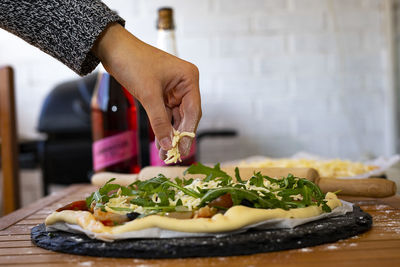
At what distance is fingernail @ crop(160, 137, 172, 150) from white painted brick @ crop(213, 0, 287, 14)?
201cm

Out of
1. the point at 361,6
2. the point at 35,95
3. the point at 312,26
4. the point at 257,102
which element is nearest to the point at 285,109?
the point at 257,102

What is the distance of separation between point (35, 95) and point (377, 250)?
2534 mm

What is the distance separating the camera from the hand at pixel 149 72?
78 cm

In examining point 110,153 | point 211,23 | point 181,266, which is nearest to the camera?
point 181,266

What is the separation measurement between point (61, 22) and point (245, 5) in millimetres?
2071

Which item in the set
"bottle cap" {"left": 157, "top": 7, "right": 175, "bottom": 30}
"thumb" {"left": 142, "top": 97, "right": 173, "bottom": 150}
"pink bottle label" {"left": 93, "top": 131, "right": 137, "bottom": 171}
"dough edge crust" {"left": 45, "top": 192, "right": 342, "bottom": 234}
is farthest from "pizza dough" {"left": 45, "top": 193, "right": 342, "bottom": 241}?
"bottle cap" {"left": 157, "top": 7, "right": 175, "bottom": 30}

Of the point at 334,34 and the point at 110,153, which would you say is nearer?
the point at 110,153

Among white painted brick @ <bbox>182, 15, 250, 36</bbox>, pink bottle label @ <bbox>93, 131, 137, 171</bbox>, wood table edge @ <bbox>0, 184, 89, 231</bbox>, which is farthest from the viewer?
white painted brick @ <bbox>182, 15, 250, 36</bbox>

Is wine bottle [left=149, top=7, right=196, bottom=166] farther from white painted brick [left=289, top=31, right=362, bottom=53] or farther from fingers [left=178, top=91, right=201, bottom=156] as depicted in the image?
white painted brick [left=289, top=31, right=362, bottom=53]

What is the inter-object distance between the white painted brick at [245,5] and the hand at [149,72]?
1.97 meters

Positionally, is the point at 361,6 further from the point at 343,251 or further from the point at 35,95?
the point at 343,251

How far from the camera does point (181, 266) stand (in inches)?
23.9

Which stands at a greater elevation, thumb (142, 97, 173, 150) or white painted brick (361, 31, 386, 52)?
white painted brick (361, 31, 386, 52)

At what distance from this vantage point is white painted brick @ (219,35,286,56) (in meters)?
2.73
